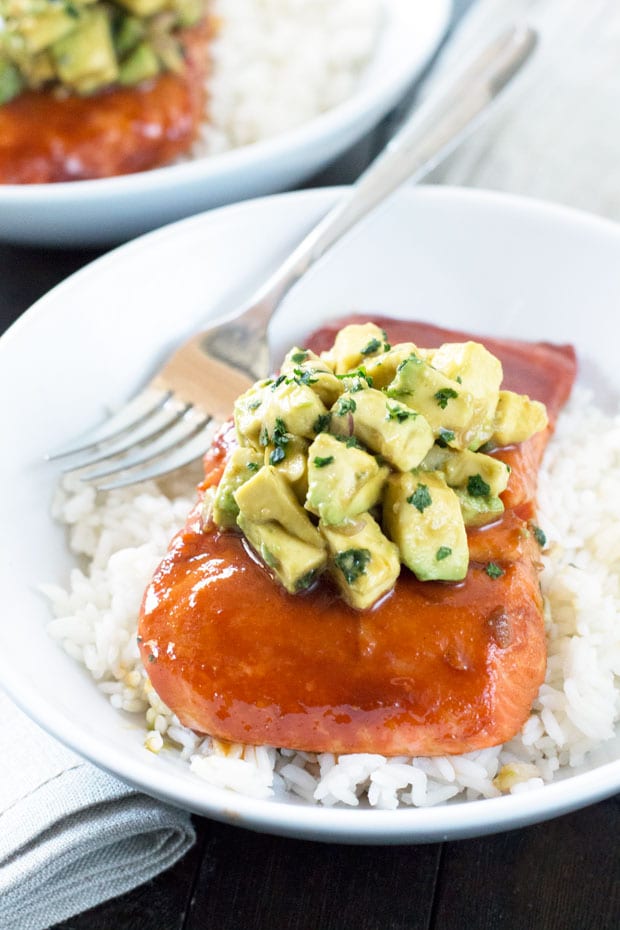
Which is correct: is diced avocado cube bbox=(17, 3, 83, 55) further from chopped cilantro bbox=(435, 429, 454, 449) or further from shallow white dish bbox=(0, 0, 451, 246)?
chopped cilantro bbox=(435, 429, 454, 449)

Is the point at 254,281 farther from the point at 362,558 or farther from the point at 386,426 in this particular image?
the point at 362,558

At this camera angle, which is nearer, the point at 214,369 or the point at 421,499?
the point at 421,499

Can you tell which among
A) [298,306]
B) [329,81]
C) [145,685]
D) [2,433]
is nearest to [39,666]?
[145,685]

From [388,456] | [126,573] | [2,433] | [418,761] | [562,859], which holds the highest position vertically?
[388,456]

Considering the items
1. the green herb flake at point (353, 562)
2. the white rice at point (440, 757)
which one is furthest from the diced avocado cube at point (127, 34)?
the green herb flake at point (353, 562)

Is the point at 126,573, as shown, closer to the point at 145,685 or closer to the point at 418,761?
the point at 145,685

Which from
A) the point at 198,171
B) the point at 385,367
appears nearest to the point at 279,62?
the point at 198,171
